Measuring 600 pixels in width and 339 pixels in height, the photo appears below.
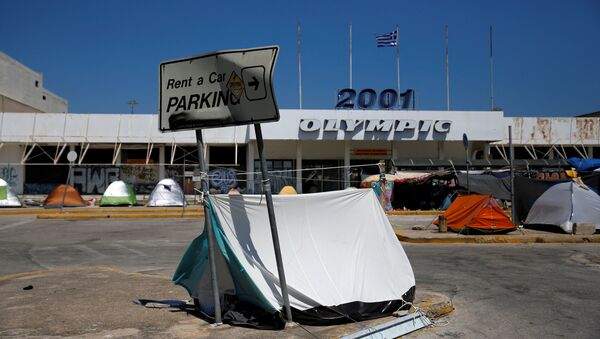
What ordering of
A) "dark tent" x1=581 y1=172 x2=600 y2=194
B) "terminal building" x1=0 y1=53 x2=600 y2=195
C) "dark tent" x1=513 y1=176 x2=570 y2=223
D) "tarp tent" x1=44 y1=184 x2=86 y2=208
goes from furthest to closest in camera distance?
"terminal building" x1=0 y1=53 x2=600 y2=195 → "tarp tent" x1=44 y1=184 x2=86 y2=208 → "dark tent" x1=581 y1=172 x2=600 y2=194 → "dark tent" x1=513 y1=176 x2=570 y2=223

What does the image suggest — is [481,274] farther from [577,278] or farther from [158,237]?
[158,237]

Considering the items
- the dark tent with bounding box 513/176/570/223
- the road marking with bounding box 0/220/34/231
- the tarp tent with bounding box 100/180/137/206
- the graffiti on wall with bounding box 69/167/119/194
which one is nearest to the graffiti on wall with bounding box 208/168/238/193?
the tarp tent with bounding box 100/180/137/206

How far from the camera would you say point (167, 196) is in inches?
1093

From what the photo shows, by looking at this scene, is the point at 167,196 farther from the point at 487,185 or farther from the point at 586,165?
the point at 586,165

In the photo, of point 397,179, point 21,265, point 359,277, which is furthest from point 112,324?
point 397,179

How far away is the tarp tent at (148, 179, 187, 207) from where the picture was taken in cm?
2758

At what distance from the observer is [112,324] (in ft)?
19.6

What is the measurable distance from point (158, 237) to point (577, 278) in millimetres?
11751

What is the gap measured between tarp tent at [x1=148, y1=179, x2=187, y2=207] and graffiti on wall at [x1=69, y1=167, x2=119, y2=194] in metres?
8.25

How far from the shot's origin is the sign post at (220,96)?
220 inches

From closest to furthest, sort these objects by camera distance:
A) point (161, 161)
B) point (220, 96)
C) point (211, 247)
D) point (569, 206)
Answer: point (220, 96), point (211, 247), point (569, 206), point (161, 161)

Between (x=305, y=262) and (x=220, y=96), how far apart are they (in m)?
2.24

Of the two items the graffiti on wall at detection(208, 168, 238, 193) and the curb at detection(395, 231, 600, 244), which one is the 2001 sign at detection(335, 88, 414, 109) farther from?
the curb at detection(395, 231, 600, 244)

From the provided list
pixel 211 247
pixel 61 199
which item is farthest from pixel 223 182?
pixel 211 247
